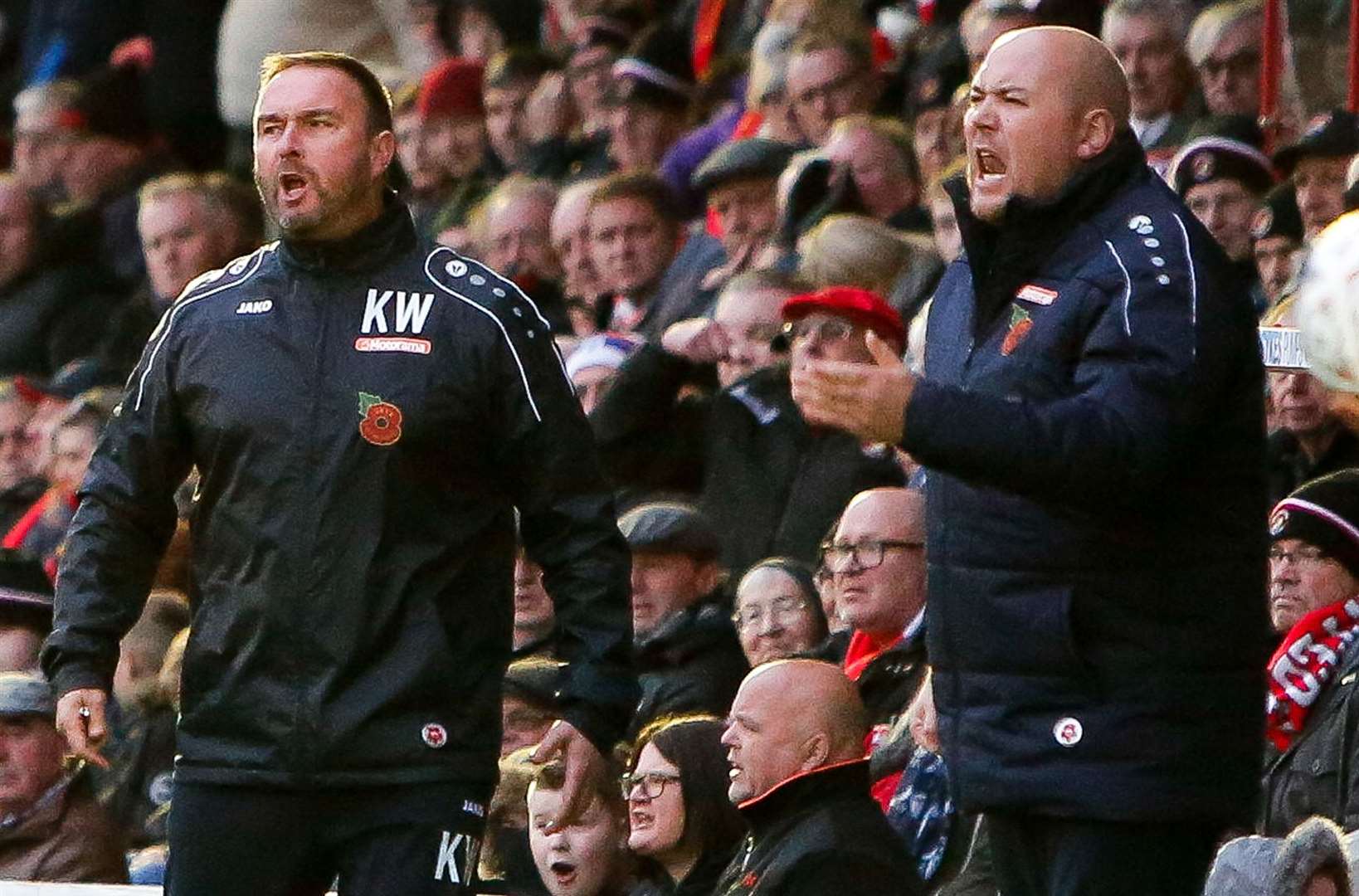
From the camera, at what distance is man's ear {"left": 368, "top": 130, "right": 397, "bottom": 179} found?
5.25 m

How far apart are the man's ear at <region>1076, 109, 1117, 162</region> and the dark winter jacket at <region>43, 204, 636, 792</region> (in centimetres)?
95

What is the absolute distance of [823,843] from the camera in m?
6.29

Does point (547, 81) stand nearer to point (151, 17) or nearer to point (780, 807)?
point (151, 17)

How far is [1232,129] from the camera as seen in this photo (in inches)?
365

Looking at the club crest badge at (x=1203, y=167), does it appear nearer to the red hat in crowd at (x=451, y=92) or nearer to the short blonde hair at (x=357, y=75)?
the short blonde hair at (x=357, y=75)

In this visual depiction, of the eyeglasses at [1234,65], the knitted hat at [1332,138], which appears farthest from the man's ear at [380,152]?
the eyeglasses at [1234,65]

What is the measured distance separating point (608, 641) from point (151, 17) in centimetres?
1100

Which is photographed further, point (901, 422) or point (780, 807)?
point (780, 807)

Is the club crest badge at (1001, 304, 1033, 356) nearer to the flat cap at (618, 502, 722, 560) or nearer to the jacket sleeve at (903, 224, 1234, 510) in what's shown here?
the jacket sleeve at (903, 224, 1234, 510)

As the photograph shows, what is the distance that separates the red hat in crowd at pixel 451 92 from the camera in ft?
43.5

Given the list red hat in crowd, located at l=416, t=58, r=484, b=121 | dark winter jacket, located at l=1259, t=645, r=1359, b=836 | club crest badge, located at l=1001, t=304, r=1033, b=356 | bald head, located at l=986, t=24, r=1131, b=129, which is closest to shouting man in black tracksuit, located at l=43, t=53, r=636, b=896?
club crest badge, located at l=1001, t=304, r=1033, b=356

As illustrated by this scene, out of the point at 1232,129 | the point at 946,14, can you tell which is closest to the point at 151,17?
the point at 946,14

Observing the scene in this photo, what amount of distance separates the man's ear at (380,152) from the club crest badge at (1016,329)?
1.13 m

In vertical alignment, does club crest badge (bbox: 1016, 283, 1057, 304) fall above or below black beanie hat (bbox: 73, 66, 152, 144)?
below
